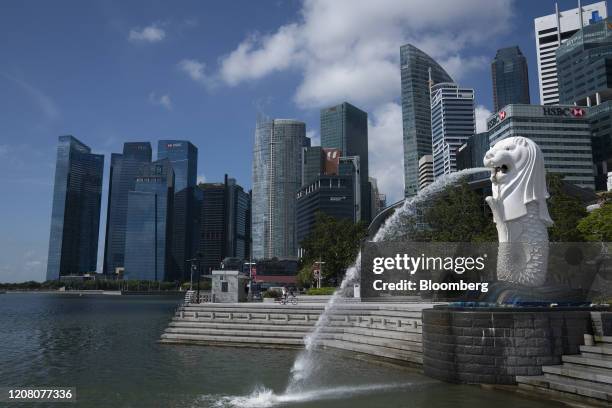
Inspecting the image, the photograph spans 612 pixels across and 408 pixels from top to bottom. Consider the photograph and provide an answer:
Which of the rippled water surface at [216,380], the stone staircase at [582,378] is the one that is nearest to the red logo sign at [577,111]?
the rippled water surface at [216,380]

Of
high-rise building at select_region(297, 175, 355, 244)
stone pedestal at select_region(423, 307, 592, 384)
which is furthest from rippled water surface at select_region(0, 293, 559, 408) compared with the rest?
high-rise building at select_region(297, 175, 355, 244)

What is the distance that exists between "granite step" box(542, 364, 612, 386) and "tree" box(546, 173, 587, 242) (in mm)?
24966

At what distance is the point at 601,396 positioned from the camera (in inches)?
565

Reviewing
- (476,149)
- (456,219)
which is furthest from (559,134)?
(456,219)

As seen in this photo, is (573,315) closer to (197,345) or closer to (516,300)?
(516,300)

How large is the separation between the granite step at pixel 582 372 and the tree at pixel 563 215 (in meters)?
25.0

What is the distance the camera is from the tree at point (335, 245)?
63344 millimetres

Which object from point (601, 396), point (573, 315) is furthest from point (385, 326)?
point (601, 396)

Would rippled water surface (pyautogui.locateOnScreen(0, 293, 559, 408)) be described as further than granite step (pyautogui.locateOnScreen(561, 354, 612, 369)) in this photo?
Yes

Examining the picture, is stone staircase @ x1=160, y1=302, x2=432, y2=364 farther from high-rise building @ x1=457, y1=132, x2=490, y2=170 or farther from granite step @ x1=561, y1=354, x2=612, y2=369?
high-rise building @ x1=457, y1=132, x2=490, y2=170

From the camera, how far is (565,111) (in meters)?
145

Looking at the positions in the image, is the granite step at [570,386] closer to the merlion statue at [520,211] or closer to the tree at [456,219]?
the merlion statue at [520,211]

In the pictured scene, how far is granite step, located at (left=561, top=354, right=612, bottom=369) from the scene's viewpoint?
15.6 metres

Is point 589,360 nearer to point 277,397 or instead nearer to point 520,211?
point 520,211
